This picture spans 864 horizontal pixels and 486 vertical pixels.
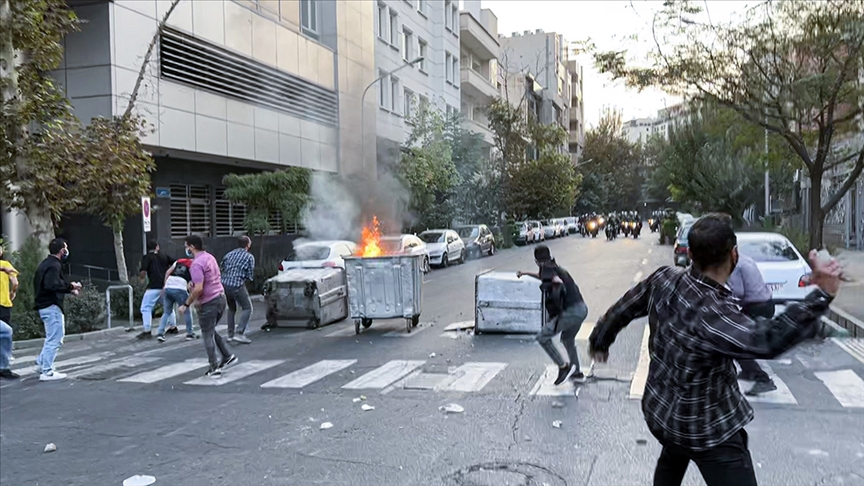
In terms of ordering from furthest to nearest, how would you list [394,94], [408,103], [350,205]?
[408,103], [394,94], [350,205]

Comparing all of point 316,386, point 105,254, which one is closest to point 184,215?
point 105,254

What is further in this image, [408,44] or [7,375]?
[408,44]

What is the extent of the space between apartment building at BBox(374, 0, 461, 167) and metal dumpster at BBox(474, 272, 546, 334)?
15985 millimetres

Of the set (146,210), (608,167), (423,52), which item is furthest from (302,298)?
(608,167)

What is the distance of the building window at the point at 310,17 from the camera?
24644mm

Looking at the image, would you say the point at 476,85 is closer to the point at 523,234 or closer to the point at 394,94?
the point at 523,234

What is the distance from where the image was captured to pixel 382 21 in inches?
1235

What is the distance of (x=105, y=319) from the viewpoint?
42.3ft

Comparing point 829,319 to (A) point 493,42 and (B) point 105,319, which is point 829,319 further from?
(A) point 493,42

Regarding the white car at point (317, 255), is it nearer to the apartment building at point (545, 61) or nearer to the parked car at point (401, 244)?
the parked car at point (401, 244)

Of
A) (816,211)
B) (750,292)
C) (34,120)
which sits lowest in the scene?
(750,292)

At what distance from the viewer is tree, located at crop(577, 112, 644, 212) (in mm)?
70875

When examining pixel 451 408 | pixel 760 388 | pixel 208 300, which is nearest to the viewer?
A: pixel 451 408

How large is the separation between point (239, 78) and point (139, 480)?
17369 mm
